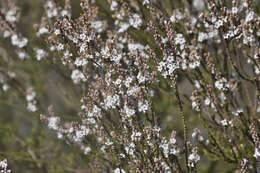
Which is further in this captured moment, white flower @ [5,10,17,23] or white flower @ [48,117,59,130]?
white flower @ [5,10,17,23]

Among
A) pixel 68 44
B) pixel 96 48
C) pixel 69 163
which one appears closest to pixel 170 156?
pixel 96 48

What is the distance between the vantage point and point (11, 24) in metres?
3.85

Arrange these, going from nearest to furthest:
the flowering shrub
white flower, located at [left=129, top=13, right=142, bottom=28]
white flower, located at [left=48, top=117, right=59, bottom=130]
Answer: the flowering shrub < white flower, located at [left=129, top=13, right=142, bottom=28] < white flower, located at [left=48, top=117, right=59, bottom=130]

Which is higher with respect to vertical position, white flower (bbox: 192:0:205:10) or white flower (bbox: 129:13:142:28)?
white flower (bbox: 192:0:205:10)

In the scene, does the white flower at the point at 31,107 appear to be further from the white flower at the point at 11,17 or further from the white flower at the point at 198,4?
the white flower at the point at 198,4

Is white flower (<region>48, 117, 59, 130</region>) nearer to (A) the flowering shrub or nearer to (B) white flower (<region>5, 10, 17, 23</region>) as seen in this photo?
(A) the flowering shrub

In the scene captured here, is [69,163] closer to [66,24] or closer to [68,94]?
[68,94]

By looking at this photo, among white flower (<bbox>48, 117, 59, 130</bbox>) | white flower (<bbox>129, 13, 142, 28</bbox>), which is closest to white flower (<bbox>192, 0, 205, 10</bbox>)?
white flower (<bbox>129, 13, 142, 28</bbox>)

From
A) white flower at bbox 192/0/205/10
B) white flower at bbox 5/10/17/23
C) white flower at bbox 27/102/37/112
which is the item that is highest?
white flower at bbox 192/0/205/10

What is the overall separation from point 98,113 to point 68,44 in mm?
610

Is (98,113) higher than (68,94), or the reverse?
(68,94)

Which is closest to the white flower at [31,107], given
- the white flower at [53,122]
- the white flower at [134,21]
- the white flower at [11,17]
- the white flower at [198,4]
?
the white flower at [53,122]

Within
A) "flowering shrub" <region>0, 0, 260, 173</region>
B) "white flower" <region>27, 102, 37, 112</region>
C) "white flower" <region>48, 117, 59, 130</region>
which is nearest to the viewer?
"flowering shrub" <region>0, 0, 260, 173</region>

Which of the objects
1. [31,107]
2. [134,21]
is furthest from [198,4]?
[31,107]
